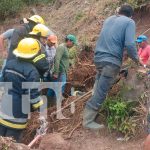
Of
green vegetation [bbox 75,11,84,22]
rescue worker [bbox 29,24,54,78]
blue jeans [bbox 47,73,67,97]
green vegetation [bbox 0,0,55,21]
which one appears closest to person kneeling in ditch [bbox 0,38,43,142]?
rescue worker [bbox 29,24,54,78]

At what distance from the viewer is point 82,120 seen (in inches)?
291

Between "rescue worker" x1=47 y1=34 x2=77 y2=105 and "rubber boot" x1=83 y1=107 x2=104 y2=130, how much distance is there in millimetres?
1377

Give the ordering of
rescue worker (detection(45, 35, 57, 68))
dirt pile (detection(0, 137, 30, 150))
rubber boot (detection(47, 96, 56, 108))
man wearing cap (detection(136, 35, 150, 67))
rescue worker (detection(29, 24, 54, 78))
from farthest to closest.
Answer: man wearing cap (detection(136, 35, 150, 67))
rubber boot (detection(47, 96, 56, 108))
rescue worker (detection(45, 35, 57, 68))
rescue worker (detection(29, 24, 54, 78))
dirt pile (detection(0, 137, 30, 150))

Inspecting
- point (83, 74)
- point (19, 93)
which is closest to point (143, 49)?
point (83, 74)

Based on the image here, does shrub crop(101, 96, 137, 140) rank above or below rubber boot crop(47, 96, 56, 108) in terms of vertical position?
above

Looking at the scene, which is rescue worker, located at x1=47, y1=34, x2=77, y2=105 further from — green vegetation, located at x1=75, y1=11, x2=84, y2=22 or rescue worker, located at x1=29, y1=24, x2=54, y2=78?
green vegetation, located at x1=75, y1=11, x2=84, y2=22

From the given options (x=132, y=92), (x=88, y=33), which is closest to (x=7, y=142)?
(x=132, y=92)

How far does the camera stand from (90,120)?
721cm

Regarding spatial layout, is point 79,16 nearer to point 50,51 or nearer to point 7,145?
point 50,51

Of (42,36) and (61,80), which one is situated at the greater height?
(42,36)

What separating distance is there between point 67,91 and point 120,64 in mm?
2290

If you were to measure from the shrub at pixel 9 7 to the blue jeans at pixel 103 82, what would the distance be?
34.7ft

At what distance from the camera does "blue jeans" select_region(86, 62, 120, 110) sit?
22.6ft

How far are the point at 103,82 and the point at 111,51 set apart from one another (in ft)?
1.57
